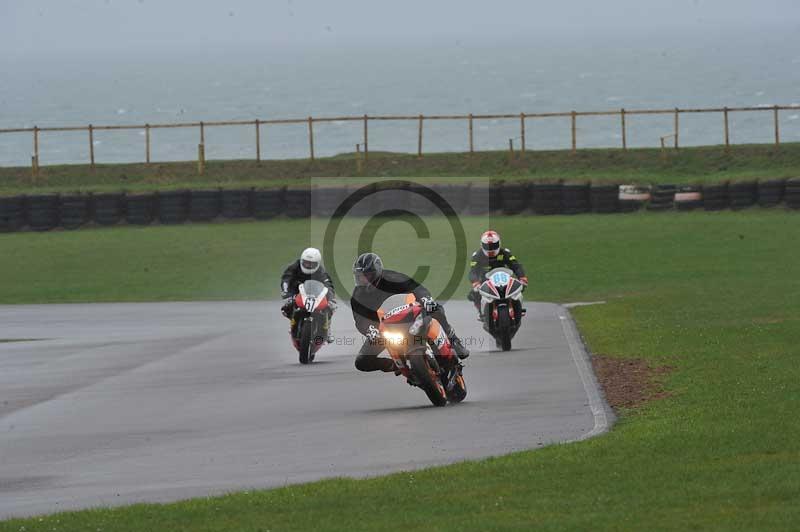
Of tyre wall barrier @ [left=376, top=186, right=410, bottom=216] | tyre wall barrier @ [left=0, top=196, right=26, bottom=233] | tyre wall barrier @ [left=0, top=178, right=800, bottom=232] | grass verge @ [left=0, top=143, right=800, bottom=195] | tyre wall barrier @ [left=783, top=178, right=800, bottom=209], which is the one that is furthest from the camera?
grass verge @ [left=0, top=143, right=800, bottom=195]

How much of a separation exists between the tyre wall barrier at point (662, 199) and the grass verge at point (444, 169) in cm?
455

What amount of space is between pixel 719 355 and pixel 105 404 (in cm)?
724

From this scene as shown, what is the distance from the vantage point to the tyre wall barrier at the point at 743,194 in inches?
1667

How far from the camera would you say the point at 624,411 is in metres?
14.3

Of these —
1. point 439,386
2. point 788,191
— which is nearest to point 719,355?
point 439,386

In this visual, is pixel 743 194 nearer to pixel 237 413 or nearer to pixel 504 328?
pixel 504 328

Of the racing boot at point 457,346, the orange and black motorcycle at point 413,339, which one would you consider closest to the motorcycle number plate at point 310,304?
the racing boot at point 457,346

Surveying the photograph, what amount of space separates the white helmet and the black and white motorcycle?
228 centimetres

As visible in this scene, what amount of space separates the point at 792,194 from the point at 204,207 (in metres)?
17.3

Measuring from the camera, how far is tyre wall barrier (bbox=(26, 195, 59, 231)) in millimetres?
44719

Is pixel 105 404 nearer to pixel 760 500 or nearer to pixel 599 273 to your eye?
pixel 760 500

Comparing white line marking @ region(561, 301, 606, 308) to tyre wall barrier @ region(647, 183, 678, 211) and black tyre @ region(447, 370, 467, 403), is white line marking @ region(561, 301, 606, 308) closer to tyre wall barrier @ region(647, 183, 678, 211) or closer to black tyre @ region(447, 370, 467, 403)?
black tyre @ region(447, 370, 467, 403)

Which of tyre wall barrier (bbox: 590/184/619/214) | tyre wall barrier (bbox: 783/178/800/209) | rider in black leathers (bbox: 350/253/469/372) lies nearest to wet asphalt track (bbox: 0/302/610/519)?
rider in black leathers (bbox: 350/253/469/372)

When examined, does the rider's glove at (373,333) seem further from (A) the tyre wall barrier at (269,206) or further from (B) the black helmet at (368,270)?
(A) the tyre wall barrier at (269,206)
